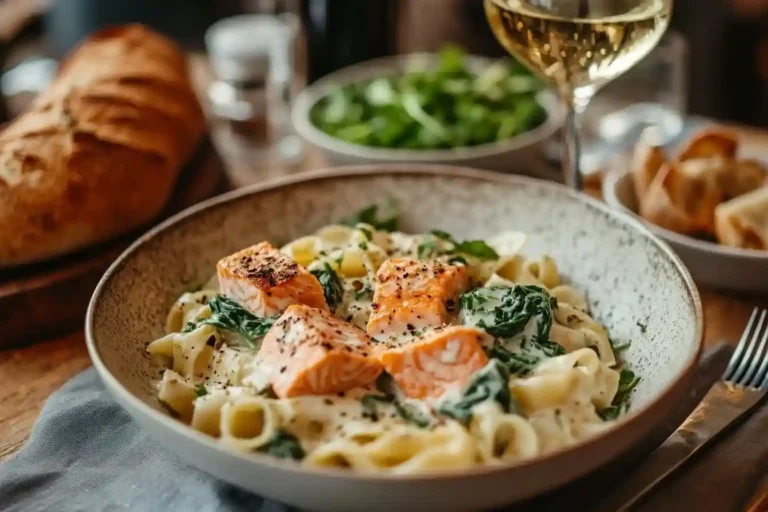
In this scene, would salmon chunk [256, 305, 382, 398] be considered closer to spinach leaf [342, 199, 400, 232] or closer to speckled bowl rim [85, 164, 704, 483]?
speckled bowl rim [85, 164, 704, 483]

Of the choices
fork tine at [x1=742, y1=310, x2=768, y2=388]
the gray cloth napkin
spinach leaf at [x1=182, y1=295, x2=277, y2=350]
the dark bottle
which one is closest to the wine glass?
fork tine at [x1=742, y1=310, x2=768, y2=388]

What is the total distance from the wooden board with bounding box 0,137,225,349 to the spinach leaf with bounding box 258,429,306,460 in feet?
3.26

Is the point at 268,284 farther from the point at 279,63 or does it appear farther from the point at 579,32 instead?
the point at 279,63

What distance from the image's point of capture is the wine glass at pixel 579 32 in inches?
84.2

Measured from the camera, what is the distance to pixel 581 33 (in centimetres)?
214

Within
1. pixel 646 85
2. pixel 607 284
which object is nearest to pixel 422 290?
pixel 607 284

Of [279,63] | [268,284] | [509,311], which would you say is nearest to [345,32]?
[279,63]

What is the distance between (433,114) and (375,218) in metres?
1.06

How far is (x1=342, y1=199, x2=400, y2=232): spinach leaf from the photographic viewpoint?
230cm

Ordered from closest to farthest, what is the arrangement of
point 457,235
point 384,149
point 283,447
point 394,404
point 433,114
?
point 283,447, point 394,404, point 457,235, point 384,149, point 433,114

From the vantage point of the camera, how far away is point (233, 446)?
1452 mm

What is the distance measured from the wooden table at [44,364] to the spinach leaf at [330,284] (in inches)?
26.1

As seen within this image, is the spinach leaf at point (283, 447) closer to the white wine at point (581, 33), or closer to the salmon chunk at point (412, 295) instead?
the salmon chunk at point (412, 295)

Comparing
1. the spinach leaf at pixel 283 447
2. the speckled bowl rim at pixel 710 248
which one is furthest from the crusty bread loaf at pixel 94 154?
the speckled bowl rim at pixel 710 248
